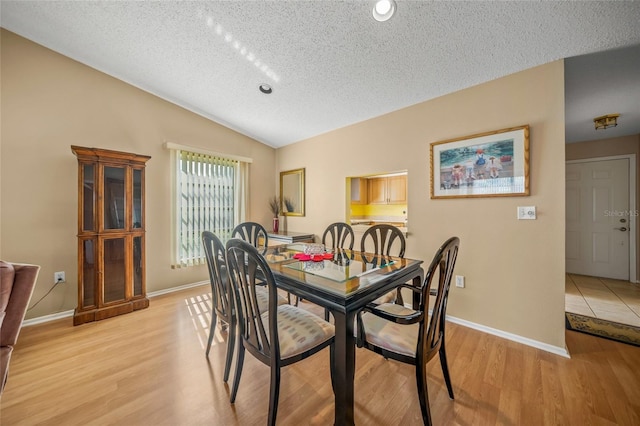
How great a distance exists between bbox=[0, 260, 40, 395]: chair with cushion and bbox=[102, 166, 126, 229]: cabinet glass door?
4.99 feet

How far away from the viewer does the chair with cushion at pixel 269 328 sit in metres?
1.23

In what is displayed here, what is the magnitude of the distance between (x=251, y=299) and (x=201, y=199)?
2850 mm

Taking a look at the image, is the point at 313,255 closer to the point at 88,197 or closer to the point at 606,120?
the point at 88,197

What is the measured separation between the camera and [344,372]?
3.95 ft

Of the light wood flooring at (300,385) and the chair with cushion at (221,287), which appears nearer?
the light wood flooring at (300,385)

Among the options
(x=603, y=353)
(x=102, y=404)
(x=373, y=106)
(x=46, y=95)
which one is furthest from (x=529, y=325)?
(x=46, y=95)

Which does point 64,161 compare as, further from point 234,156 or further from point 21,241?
point 234,156

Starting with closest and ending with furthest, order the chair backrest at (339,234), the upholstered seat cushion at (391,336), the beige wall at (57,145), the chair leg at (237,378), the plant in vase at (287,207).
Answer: the upholstered seat cushion at (391,336), the chair leg at (237,378), the beige wall at (57,145), the chair backrest at (339,234), the plant in vase at (287,207)

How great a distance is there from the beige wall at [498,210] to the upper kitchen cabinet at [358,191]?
1.43 meters

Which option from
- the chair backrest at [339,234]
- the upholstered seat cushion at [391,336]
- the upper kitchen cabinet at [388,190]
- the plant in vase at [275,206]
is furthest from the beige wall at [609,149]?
the plant in vase at [275,206]

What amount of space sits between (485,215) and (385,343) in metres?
1.73

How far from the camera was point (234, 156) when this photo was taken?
157 inches

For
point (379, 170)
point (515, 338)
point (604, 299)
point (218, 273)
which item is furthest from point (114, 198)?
point (604, 299)

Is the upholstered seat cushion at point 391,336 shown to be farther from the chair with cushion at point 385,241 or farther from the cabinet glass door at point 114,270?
the cabinet glass door at point 114,270
